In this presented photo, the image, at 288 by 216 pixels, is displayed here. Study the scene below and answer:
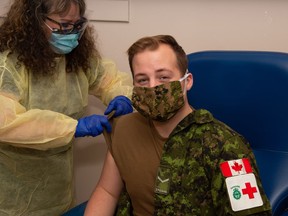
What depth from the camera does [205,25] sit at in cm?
184

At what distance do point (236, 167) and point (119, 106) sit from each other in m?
0.62

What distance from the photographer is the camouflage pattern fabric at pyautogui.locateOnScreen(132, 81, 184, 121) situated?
1.14 meters

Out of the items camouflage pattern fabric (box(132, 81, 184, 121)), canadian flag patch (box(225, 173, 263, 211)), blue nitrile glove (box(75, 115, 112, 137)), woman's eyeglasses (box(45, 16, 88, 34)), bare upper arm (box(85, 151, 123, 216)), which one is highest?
woman's eyeglasses (box(45, 16, 88, 34))

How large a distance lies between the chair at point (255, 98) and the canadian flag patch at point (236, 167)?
0.20 metres

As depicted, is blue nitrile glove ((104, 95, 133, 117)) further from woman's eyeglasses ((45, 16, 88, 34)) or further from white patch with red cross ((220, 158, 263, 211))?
white patch with red cross ((220, 158, 263, 211))

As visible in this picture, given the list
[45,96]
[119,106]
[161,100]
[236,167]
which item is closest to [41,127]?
[45,96]

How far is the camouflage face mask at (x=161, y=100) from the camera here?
1.14 metres

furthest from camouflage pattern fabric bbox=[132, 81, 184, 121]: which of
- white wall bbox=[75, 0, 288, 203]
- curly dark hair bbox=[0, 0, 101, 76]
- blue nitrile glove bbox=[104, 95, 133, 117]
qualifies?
white wall bbox=[75, 0, 288, 203]

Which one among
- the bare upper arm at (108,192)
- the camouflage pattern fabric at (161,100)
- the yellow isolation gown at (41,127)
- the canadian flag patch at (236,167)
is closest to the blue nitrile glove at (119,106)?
the yellow isolation gown at (41,127)

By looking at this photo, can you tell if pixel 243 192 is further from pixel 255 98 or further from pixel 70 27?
pixel 70 27

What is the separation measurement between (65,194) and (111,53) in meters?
0.73

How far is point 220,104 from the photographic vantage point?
54.2 inches

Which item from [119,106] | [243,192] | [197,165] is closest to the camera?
[243,192]

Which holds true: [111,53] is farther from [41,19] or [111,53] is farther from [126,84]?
[41,19]
